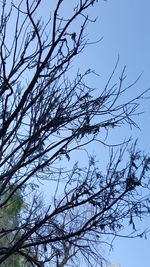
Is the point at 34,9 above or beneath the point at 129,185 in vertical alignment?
above

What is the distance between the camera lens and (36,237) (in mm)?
3016

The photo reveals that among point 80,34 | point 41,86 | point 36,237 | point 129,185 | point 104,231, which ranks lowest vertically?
point 36,237

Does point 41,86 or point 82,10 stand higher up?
point 82,10

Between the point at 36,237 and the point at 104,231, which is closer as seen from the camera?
the point at 104,231

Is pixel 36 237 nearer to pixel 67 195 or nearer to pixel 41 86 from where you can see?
pixel 67 195

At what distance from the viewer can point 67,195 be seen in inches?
113

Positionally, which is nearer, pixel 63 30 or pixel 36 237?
pixel 63 30

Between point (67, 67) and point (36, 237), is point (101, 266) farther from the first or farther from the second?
point (67, 67)

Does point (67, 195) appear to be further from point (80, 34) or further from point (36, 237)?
point (80, 34)

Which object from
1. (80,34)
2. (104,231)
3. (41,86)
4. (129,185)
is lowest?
(104,231)

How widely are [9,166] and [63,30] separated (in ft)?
3.76

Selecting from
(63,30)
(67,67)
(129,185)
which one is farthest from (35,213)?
(63,30)

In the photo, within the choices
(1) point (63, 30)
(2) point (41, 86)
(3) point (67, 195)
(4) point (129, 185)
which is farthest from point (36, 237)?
(1) point (63, 30)

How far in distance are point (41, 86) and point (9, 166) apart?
2.26 feet
